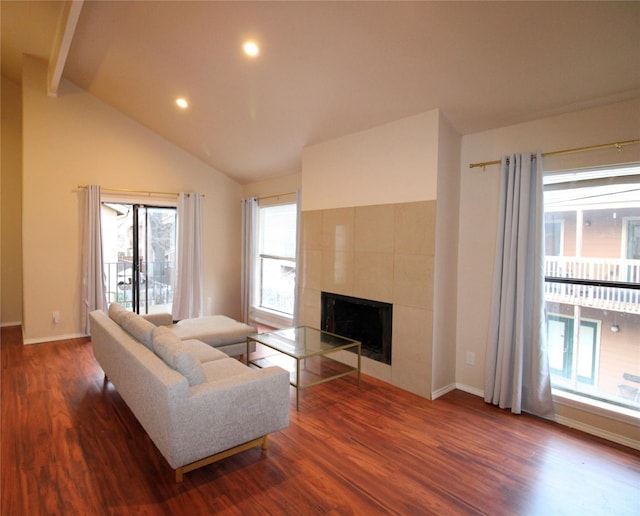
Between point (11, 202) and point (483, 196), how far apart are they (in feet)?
21.4

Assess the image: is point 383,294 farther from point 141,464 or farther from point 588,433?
point 141,464

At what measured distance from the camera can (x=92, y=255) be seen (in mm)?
4906

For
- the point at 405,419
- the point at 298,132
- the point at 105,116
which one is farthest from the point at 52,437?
the point at 105,116

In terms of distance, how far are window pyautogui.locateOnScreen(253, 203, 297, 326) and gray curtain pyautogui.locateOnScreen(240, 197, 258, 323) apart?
134 millimetres

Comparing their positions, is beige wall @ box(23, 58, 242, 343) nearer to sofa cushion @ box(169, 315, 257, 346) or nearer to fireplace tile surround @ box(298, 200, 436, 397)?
sofa cushion @ box(169, 315, 257, 346)

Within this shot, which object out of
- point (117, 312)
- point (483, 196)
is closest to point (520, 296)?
point (483, 196)

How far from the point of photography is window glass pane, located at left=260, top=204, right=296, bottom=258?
18.1ft

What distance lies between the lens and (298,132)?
4137mm

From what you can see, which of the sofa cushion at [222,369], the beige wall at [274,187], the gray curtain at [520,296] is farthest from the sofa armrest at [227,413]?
the beige wall at [274,187]

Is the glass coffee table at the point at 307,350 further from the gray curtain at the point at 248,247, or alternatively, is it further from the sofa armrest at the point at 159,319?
the gray curtain at the point at 248,247

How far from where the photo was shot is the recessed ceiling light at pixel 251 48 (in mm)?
2950

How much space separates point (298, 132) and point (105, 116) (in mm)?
2974

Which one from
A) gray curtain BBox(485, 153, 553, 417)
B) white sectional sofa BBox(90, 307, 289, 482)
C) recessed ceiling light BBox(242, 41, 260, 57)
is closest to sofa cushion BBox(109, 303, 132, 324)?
white sectional sofa BBox(90, 307, 289, 482)

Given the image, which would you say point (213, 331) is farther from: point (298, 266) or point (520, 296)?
point (520, 296)
